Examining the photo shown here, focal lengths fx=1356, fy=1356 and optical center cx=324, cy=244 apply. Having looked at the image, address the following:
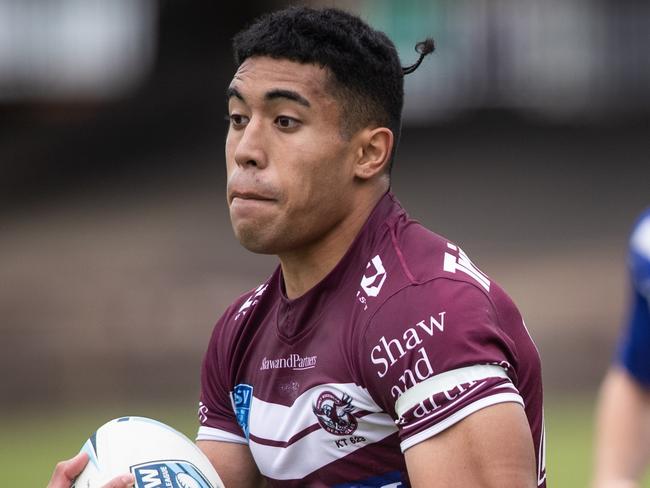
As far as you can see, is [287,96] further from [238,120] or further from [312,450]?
[312,450]

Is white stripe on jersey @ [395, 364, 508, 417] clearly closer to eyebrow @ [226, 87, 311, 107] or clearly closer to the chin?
the chin

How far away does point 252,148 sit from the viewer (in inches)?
151

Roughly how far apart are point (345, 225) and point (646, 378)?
60.2 inches

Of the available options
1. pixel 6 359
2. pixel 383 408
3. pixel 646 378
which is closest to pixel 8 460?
pixel 6 359

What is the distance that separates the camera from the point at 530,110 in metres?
19.0

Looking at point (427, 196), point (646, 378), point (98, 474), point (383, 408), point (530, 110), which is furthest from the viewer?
point (530, 110)

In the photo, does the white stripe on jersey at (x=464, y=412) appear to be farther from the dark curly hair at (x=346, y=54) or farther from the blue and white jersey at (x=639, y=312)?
the blue and white jersey at (x=639, y=312)

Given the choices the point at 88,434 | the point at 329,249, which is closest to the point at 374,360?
the point at 329,249

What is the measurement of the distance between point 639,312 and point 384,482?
1485mm

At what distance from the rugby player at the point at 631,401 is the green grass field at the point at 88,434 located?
5.00 metres

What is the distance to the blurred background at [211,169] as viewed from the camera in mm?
14695

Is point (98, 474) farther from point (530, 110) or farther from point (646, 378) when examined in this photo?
point (530, 110)

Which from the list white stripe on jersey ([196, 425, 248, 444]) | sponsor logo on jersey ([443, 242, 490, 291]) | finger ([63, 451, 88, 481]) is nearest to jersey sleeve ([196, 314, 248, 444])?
white stripe on jersey ([196, 425, 248, 444])

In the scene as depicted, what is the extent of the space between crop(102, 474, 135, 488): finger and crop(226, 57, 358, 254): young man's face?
2.42ft
